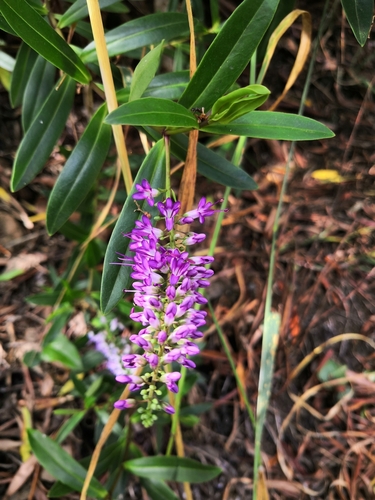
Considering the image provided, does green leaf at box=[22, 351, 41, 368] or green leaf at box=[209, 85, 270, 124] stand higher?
green leaf at box=[209, 85, 270, 124]

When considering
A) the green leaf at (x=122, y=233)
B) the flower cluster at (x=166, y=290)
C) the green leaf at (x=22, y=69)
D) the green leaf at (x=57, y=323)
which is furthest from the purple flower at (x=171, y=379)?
the green leaf at (x=22, y=69)

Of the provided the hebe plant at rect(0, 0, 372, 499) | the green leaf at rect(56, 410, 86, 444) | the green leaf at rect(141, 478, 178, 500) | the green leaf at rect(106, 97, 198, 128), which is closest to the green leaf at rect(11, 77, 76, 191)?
the hebe plant at rect(0, 0, 372, 499)

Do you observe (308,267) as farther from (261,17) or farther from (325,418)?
(261,17)

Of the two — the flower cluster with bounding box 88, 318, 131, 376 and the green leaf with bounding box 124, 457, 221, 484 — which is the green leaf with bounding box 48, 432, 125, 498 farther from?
the flower cluster with bounding box 88, 318, 131, 376

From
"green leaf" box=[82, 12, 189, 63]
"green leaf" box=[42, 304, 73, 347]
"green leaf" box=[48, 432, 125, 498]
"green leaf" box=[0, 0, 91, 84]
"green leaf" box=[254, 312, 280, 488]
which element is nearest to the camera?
"green leaf" box=[0, 0, 91, 84]

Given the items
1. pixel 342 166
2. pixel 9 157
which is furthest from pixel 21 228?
pixel 342 166

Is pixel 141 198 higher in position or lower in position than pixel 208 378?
higher
